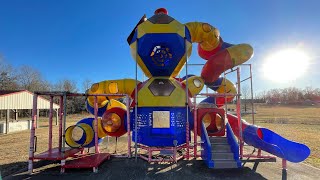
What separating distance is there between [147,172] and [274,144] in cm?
454

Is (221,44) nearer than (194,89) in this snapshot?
No

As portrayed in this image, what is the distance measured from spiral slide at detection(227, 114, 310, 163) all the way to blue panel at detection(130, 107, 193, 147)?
2.52 metres

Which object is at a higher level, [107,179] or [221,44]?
[221,44]

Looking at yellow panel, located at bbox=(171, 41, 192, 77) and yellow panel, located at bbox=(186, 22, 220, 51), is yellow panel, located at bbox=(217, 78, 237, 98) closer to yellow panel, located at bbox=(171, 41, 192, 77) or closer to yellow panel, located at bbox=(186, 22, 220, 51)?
yellow panel, located at bbox=(186, 22, 220, 51)

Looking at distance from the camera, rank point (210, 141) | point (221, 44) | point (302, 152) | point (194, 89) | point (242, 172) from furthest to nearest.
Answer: point (221, 44) < point (194, 89) < point (210, 141) < point (242, 172) < point (302, 152)

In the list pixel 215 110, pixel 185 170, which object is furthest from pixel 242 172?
pixel 215 110

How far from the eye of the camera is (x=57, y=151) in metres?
9.06

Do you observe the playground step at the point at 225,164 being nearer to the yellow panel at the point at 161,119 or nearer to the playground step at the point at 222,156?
the playground step at the point at 222,156

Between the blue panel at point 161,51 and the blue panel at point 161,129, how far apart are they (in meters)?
1.79

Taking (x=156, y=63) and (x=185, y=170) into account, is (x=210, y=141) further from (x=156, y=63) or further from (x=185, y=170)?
(x=156, y=63)

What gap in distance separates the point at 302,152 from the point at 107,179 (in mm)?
6201

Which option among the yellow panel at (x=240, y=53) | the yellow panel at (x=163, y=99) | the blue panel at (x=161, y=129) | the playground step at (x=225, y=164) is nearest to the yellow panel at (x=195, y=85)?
→ the yellow panel at (x=163, y=99)

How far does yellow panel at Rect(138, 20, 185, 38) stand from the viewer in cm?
971

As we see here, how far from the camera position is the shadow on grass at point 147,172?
7795 mm
